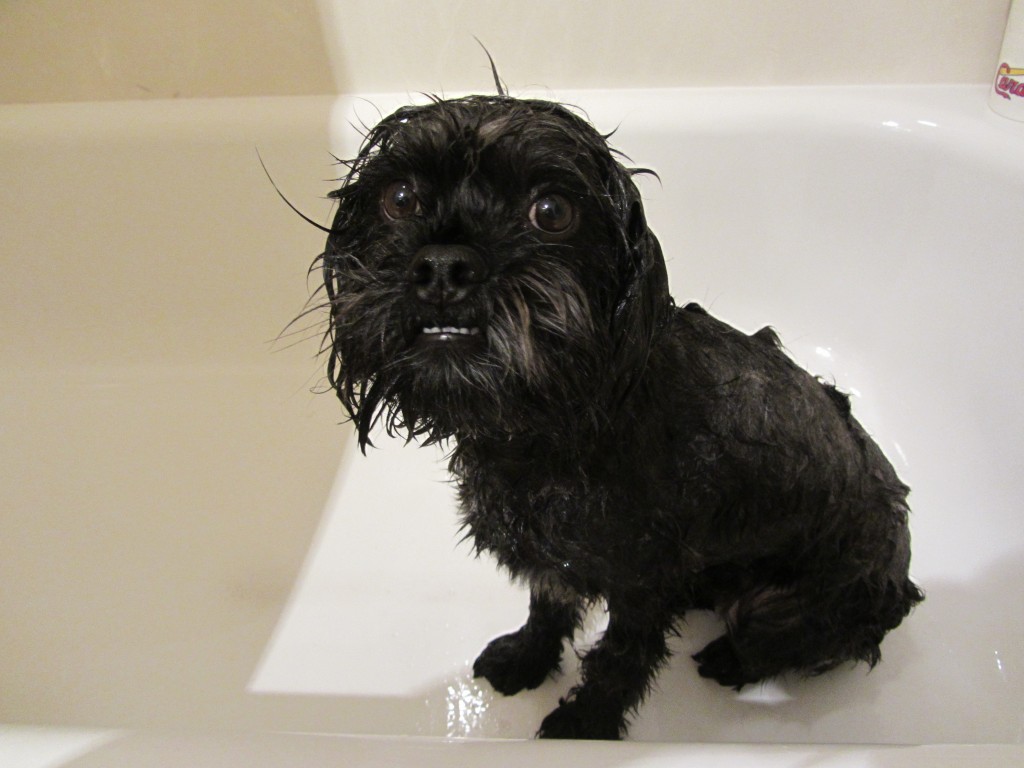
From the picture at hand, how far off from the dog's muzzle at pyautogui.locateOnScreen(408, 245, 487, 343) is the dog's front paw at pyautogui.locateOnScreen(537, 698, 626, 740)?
2.56 feet

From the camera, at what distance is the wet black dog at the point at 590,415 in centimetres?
75

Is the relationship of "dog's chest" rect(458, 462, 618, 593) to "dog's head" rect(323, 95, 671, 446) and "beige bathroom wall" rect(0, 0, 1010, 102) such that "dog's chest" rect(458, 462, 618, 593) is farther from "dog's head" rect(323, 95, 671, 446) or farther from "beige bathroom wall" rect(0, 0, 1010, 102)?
"beige bathroom wall" rect(0, 0, 1010, 102)

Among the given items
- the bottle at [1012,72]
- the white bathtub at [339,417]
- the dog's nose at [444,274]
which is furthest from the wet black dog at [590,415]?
the bottle at [1012,72]

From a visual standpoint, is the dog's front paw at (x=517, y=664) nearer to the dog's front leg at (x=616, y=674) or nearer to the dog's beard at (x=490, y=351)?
the dog's front leg at (x=616, y=674)

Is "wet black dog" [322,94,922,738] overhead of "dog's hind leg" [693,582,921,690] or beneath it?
overhead

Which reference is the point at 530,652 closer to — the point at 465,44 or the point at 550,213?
the point at 550,213

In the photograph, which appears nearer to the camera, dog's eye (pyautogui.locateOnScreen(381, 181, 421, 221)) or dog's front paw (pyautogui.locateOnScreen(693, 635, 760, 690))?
dog's eye (pyautogui.locateOnScreen(381, 181, 421, 221))

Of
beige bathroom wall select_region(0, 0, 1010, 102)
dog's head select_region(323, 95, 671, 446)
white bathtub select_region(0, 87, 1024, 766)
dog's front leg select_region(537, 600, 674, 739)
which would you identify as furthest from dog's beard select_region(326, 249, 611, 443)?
beige bathroom wall select_region(0, 0, 1010, 102)

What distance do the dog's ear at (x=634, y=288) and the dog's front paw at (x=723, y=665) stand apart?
2.44 feet

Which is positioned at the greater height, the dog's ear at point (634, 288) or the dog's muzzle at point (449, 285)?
the dog's muzzle at point (449, 285)

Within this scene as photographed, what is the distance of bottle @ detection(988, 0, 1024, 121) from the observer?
59.2 inches

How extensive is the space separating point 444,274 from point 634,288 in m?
0.24

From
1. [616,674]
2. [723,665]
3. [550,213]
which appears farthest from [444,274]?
[723,665]

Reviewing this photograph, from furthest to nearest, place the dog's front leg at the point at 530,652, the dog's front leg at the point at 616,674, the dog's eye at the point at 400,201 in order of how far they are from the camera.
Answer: the dog's front leg at the point at 530,652
the dog's front leg at the point at 616,674
the dog's eye at the point at 400,201
